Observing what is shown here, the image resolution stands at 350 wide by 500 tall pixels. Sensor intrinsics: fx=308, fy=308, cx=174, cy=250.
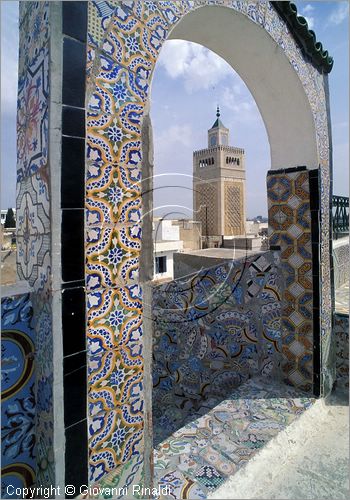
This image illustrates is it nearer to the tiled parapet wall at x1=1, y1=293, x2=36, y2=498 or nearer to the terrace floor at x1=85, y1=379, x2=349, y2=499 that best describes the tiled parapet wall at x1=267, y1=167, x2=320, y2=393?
the terrace floor at x1=85, y1=379, x2=349, y2=499

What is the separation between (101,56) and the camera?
3.09ft

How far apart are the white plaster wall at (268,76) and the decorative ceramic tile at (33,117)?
90 centimetres

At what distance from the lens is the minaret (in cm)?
1844

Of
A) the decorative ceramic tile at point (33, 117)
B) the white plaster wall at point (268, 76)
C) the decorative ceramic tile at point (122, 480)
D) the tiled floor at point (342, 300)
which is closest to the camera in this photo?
the decorative ceramic tile at point (33, 117)

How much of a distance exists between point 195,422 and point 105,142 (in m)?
1.74

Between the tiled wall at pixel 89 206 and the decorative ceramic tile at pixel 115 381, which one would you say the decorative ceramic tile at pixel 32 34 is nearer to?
the tiled wall at pixel 89 206

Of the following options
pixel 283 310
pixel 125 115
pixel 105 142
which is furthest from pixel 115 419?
pixel 283 310

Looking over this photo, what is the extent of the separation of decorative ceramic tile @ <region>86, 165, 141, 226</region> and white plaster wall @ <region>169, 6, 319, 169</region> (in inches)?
38.4

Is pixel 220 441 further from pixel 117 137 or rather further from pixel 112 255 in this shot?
pixel 117 137

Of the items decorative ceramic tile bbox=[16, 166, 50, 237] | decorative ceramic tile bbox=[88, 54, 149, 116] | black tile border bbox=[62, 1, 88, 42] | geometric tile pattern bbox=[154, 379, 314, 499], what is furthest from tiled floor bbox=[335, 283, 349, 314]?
black tile border bbox=[62, 1, 88, 42]

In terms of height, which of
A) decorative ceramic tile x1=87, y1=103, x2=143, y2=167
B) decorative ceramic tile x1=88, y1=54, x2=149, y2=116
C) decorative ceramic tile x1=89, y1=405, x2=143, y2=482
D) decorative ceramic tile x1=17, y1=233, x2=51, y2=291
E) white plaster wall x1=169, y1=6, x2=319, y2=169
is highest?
white plaster wall x1=169, y1=6, x2=319, y2=169

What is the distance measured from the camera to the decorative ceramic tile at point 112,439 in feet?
3.13

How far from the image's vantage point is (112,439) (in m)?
1.00

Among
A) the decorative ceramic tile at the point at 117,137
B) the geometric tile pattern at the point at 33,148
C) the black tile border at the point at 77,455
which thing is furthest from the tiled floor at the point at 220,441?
the decorative ceramic tile at the point at 117,137
